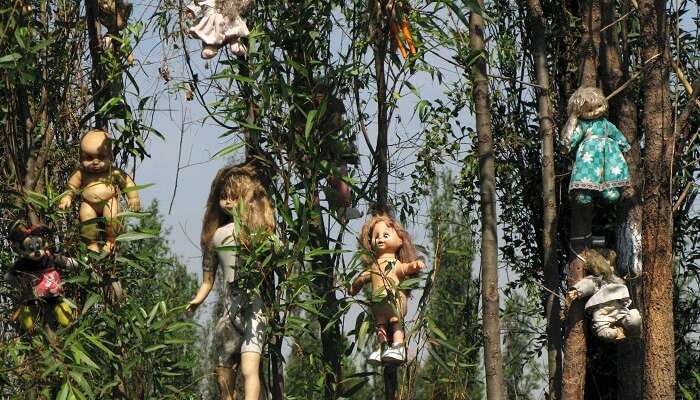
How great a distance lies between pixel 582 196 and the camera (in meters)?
9.91

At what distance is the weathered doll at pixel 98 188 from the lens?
29.9ft

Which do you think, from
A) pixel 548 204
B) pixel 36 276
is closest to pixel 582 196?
pixel 548 204

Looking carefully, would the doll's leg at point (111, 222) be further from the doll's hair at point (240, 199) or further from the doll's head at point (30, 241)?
the doll's hair at point (240, 199)

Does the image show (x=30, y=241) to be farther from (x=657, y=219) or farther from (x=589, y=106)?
(x=657, y=219)

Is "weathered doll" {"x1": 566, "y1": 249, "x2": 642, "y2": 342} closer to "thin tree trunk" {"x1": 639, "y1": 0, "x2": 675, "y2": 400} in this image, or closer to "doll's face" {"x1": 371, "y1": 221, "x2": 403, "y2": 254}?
"thin tree trunk" {"x1": 639, "y1": 0, "x2": 675, "y2": 400}

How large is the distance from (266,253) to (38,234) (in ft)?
4.55

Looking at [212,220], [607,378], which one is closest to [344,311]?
[212,220]

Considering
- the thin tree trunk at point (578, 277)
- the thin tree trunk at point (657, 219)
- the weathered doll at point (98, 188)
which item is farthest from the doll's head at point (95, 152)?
the thin tree trunk at point (657, 219)

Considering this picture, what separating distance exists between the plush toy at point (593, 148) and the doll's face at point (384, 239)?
145 cm

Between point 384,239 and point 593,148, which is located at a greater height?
point 593,148

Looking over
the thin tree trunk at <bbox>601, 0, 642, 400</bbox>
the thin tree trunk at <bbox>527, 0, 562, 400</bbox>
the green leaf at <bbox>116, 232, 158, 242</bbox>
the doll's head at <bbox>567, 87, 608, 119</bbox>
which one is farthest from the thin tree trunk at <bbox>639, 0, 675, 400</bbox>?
the green leaf at <bbox>116, 232, 158, 242</bbox>

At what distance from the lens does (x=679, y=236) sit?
1253 cm

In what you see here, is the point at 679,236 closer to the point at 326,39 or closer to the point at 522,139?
the point at 522,139

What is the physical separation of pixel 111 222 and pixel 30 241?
528 millimetres
